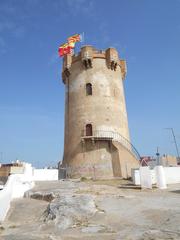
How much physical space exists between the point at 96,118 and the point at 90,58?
7218mm

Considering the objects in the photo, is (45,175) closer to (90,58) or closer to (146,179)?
(90,58)

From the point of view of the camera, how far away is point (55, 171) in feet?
84.8

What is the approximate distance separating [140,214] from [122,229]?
1.57 m

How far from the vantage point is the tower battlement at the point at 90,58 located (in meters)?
27.1

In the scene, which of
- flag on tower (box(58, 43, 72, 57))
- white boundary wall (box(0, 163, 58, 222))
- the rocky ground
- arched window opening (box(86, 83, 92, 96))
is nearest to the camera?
the rocky ground

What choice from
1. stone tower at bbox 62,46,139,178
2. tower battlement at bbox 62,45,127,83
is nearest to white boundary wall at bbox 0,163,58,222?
stone tower at bbox 62,46,139,178

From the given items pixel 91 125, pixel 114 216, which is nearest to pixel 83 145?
pixel 91 125

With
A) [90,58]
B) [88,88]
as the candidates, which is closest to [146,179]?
[88,88]

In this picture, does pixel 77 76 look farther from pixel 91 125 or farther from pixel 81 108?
pixel 91 125

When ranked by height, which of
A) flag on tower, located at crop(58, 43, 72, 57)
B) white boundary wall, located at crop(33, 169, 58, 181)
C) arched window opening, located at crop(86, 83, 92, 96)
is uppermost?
flag on tower, located at crop(58, 43, 72, 57)

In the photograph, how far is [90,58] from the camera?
26922 millimetres

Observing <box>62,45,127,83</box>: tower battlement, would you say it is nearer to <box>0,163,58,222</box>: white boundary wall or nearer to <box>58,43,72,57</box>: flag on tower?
<box>58,43,72,57</box>: flag on tower

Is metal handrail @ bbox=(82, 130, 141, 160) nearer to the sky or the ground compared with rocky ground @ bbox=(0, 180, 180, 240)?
nearer to the sky

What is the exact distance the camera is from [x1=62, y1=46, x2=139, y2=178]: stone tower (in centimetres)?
2361
